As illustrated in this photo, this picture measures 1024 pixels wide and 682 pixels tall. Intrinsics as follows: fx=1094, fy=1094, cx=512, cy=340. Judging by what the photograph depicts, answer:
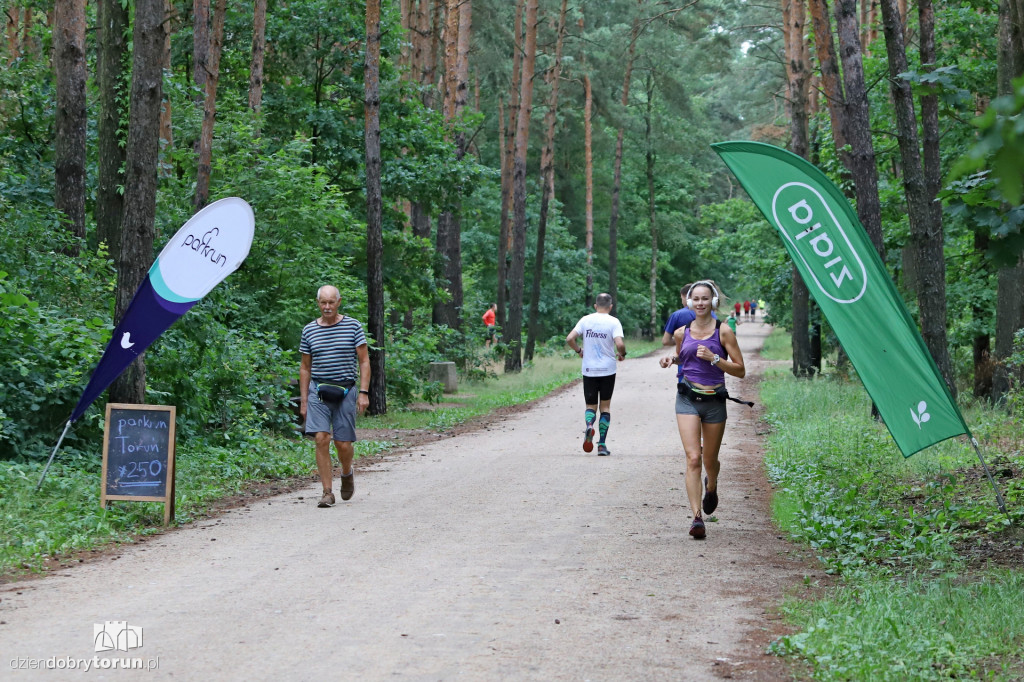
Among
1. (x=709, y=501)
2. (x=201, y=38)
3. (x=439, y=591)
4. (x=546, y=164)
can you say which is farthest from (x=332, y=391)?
(x=546, y=164)

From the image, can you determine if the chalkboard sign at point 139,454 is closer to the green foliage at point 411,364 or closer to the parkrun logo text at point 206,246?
the parkrun logo text at point 206,246

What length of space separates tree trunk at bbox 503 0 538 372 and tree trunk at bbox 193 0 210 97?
48.3 ft

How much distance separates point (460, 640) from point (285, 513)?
4.86 m

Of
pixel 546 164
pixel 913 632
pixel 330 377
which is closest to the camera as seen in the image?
pixel 913 632

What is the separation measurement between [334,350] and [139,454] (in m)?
2.06

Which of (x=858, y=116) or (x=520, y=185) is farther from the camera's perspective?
(x=520, y=185)

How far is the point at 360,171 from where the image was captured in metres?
25.4

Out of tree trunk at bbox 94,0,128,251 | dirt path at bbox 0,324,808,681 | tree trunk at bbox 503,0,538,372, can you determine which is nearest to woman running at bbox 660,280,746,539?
dirt path at bbox 0,324,808,681

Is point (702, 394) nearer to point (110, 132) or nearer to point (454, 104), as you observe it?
point (110, 132)

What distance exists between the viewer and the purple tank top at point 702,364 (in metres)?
9.13

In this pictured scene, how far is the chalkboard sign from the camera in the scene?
9.55 m

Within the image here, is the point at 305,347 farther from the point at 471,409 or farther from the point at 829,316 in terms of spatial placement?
the point at 471,409

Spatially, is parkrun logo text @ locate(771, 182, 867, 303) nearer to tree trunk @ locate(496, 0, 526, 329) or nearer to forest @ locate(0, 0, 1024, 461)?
forest @ locate(0, 0, 1024, 461)

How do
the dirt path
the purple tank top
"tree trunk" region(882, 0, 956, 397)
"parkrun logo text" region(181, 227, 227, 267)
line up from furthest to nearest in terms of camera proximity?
"tree trunk" region(882, 0, 956, 397) → "parkrun logo text" region(181, 227, 227, 267) → the purple tank top → the dirt path
